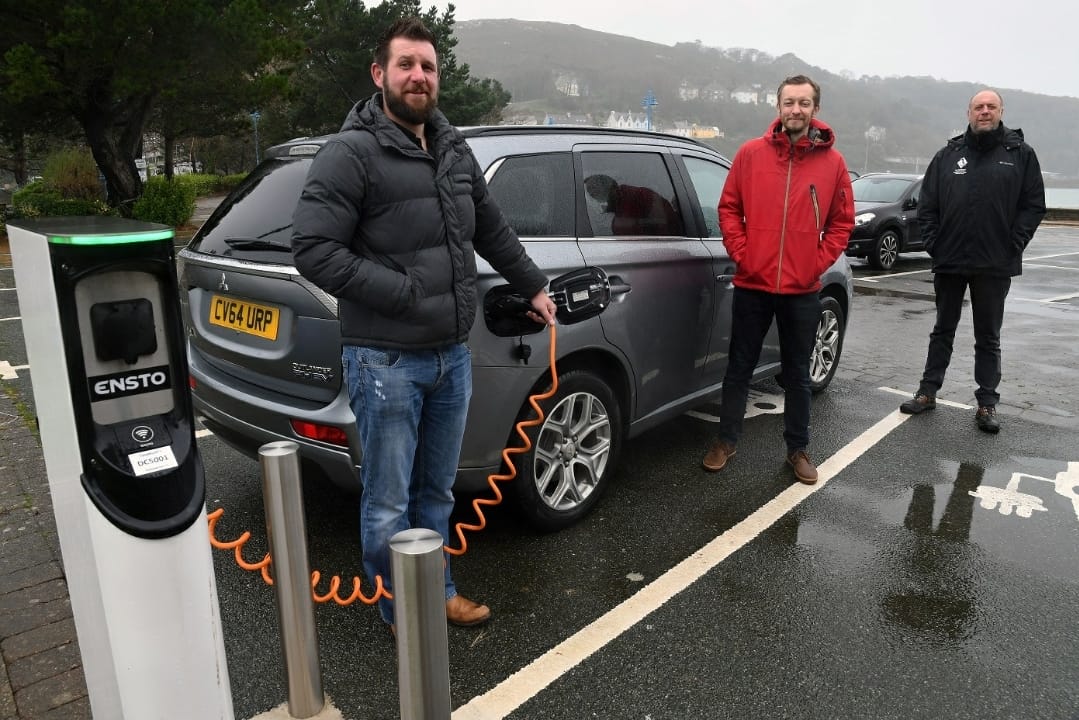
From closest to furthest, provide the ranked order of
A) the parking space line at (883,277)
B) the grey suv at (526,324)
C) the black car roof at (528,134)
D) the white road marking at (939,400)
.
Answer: the grey suv at (526,324) < the black car roof at (528,134) < the white road marking at (939,400) < the parking space line at (883,277)

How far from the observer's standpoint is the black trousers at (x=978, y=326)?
518 cm

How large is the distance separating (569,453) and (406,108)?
5.64 feet

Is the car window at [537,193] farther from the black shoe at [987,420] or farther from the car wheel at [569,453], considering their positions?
the black shoe at [987,420]

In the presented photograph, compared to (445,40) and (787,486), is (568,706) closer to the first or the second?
(787,486)

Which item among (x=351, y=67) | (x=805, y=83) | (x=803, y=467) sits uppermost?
(x=351, y=67)

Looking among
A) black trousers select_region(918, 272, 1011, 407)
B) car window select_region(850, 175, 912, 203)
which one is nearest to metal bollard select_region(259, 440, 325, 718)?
black trousers select_region(918, 272, 1011, 407)

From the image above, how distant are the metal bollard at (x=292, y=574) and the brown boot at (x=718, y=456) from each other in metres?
2.56

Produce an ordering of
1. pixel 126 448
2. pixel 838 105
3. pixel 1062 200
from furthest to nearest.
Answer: pixel 838 105 < pixel 1062 200 < pixel 126 448

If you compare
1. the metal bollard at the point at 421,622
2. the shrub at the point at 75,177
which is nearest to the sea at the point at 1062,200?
the metal bollard at the point at 421,622

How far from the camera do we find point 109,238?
5.24ft

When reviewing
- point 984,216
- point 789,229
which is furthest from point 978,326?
point 789,229

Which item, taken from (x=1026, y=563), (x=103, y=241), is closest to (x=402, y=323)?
(x=103, y=241)

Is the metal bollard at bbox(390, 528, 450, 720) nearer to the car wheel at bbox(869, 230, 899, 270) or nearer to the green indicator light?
the green indicator light

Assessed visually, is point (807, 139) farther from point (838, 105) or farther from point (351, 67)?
point (838, 105)
